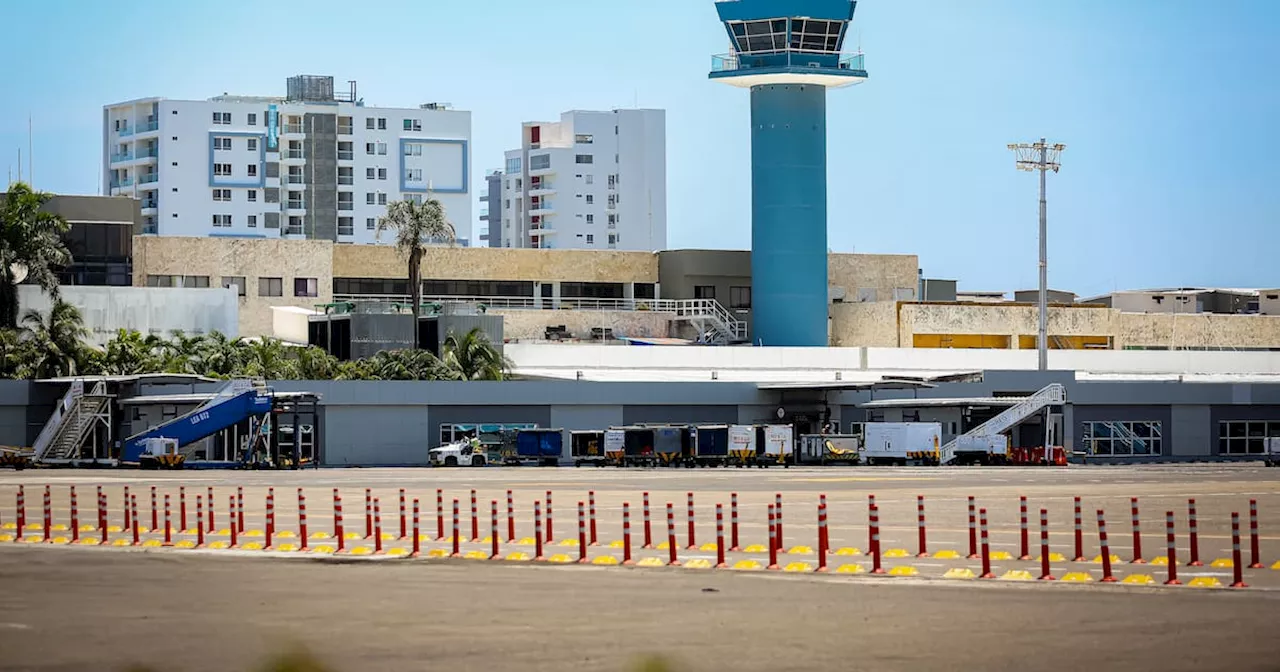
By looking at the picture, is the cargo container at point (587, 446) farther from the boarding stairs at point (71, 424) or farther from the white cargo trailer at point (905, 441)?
the boarding stairs at point (71, 424)

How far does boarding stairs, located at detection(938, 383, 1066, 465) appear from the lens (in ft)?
269

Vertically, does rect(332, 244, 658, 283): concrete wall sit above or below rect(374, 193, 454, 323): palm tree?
below

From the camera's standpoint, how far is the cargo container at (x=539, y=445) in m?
81.6

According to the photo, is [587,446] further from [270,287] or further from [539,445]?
[270,287]

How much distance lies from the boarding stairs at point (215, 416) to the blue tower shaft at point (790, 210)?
45892 millimetres

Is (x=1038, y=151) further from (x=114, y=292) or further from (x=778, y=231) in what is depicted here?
(x=114, y=292)

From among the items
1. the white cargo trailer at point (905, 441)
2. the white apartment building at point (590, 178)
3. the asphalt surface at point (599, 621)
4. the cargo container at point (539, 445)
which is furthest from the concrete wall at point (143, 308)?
the white apartment building at point (590, 178)

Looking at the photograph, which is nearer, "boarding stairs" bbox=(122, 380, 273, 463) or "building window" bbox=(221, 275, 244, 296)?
"boarding stairs" bbox=(122, 380, 273, 463)

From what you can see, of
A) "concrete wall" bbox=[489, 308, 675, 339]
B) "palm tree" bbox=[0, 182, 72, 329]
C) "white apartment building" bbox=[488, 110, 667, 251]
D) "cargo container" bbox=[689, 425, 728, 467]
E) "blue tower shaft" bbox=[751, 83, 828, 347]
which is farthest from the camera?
"white apartment building" bbox=[488, 110, 667, 251]

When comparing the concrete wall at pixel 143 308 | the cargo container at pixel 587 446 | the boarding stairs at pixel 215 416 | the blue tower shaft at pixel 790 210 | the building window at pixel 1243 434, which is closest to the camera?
the boarding stairs at pixel 215 416

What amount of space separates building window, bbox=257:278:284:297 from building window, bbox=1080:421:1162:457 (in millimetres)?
48972

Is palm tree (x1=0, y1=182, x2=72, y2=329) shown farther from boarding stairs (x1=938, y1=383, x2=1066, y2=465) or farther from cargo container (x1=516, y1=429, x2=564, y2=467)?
boarding stairs (x1=938, y1=383, x2=1066, y2=465)

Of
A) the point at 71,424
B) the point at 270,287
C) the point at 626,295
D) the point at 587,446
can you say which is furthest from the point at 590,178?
the point at 71,424

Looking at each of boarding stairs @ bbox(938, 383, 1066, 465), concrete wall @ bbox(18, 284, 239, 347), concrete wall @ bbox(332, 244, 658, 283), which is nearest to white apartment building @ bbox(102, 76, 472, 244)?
concrete wall @ bbox(332, 244, 658, 283)
